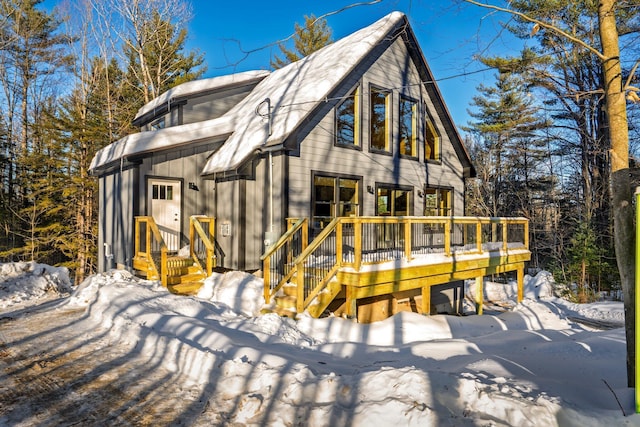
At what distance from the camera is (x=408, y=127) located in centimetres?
1276

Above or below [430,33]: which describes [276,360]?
below

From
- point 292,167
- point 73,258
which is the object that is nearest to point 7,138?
point 73,258

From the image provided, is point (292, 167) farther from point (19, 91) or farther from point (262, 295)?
point (19, 91)

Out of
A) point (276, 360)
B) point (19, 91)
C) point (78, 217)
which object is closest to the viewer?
point (276, 360)

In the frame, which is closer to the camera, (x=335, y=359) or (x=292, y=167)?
(x=335, y=359)

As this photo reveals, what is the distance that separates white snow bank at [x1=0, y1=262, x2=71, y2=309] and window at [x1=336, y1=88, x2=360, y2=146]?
29.9 ft

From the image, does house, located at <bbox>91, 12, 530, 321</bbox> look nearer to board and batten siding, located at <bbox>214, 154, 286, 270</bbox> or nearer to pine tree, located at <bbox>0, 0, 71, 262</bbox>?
board and batten siding, located at <bbox>214, 154, 286, 270</bbox>

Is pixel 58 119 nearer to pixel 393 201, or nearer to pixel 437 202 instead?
pixel 393 201

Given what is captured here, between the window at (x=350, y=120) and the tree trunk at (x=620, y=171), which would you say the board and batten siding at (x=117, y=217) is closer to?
the window at (x=350, y=120)

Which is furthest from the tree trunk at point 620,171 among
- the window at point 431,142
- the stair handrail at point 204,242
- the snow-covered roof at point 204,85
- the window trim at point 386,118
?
the snow-covered roof at point 204,85

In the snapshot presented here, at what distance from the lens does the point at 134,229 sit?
405 inches

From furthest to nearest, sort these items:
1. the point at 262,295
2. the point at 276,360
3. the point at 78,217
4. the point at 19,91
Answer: the point at 19,91 < the point at 78,217 < the point at 262,295 < the point at 276,360

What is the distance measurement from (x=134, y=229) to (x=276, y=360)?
770 cm

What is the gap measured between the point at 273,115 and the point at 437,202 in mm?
6858
